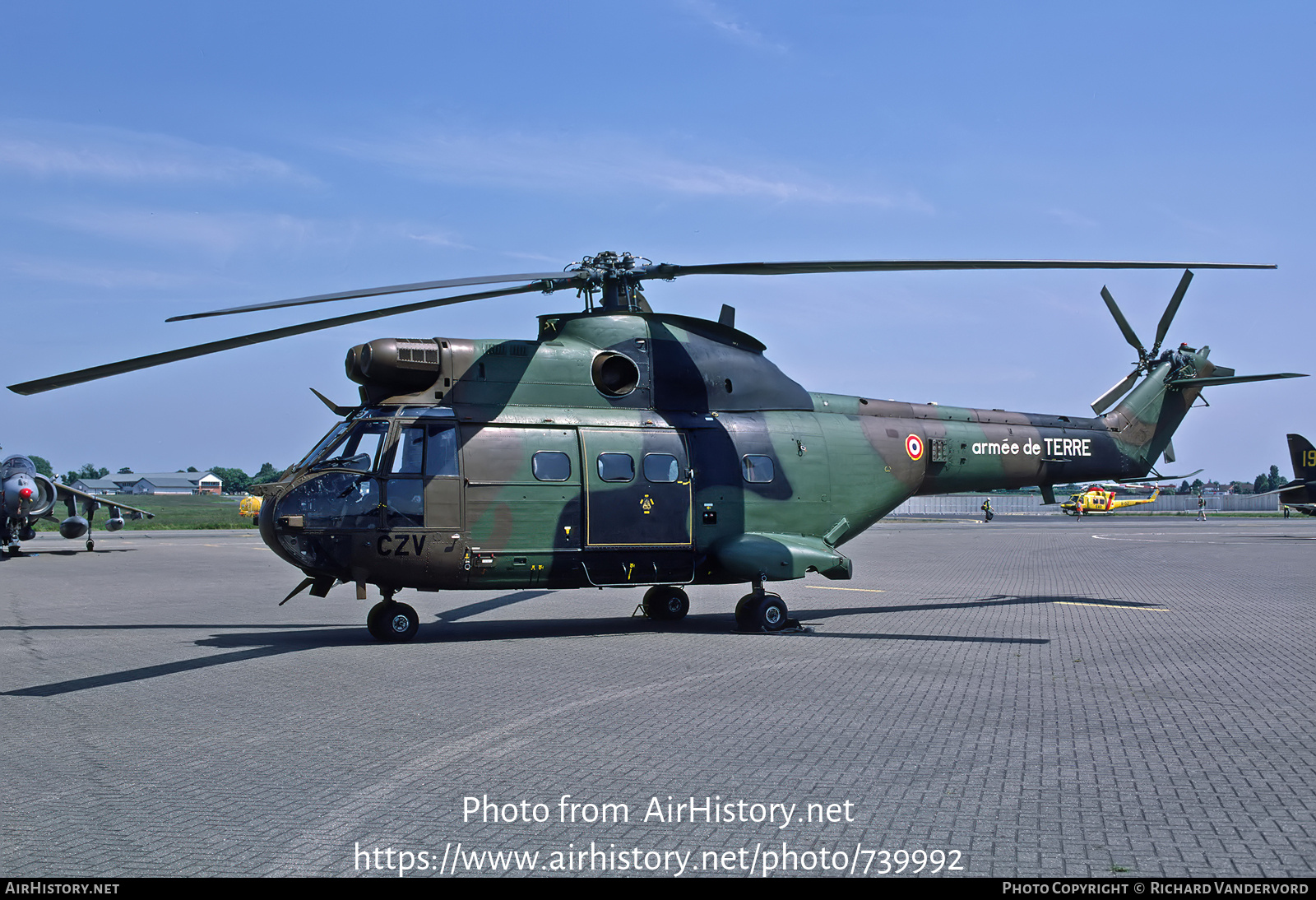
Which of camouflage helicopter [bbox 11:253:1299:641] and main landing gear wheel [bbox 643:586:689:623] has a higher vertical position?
camouflage helicopter [bbox 11:253:1299:641]

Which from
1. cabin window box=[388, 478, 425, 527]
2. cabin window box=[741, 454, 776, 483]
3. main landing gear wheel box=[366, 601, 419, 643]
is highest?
cabin window box=[741, 454, 776, 483]

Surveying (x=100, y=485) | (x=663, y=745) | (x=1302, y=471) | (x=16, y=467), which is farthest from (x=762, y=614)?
(x=100, y=485)

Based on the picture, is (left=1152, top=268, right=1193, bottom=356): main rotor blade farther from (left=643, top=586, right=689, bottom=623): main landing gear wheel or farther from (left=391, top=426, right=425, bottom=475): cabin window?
(left=391, top=426, right=425, bottom=475): cabin window

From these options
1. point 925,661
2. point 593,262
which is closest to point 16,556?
point 593,262

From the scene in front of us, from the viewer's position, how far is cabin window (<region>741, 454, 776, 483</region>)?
14859 mm

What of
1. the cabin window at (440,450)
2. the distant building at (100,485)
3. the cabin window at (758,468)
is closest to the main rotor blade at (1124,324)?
the cabin window at (758,468)

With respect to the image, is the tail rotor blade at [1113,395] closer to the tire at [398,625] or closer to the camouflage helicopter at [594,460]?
the camouflage helicopter at [594,460]

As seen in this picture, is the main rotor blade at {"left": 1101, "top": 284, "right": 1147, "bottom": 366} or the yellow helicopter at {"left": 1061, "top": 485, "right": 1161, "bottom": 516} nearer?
Answer: the main rotor blade at {"left": 1101, "top": 284, "right": 1147, "bottom": 366}

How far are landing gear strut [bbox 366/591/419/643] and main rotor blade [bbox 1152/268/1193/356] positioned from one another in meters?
14.7

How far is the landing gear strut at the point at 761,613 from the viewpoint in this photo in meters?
14.2

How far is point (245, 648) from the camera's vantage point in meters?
12.6

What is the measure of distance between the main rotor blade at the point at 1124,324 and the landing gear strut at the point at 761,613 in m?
10.3

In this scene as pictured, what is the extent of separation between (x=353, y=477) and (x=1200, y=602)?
1387 centimetres

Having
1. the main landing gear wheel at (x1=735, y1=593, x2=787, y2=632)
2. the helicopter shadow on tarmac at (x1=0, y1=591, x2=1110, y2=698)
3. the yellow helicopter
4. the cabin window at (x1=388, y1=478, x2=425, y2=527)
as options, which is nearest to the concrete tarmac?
the helicopter shadow on tarmac at (x1=0, y1=591, x2=1110, y2=698)
